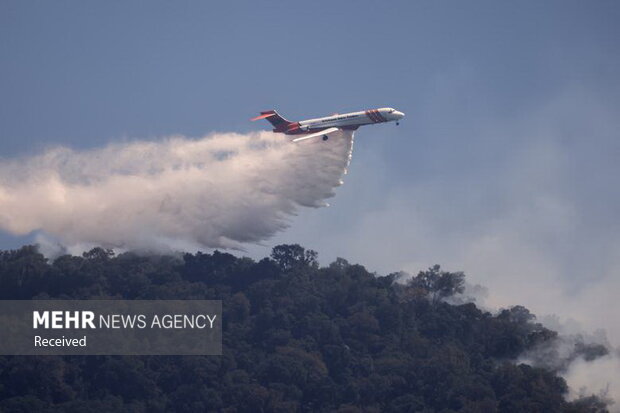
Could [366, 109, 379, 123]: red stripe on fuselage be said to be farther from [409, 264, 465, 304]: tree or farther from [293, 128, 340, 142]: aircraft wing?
[409, 264, 465, 304]: tree

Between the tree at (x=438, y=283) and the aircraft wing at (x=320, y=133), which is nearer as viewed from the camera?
the aircraft wing at (x=320, y=133)

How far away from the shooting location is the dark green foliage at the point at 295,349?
344 ft

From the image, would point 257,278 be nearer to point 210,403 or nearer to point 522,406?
point 210,403

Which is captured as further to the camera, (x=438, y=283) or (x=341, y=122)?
(x=438, y=283)

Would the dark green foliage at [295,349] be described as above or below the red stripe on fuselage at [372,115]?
below

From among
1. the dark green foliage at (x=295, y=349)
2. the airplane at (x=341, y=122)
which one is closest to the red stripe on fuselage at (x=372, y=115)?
the airplane at (x=341, y=122)

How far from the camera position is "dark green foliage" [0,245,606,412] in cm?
10481

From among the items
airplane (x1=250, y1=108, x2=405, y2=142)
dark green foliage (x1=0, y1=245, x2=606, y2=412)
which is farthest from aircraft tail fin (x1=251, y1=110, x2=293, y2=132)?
dark green foliage (x1=0, y1=245, x2=606, y2=412)

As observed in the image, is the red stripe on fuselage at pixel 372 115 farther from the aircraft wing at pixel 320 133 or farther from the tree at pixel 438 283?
the tree at pixel 438 283

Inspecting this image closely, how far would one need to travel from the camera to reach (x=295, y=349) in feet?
383

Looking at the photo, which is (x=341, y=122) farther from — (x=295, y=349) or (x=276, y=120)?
(x=295, y=349)

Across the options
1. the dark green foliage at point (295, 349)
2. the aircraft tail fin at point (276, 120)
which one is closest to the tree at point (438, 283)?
the dark green foliage at point (295, 349)

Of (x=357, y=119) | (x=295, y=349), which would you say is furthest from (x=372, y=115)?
(x=295, y=349)

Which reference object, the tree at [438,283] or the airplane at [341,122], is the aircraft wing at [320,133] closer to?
the airplane at [341,122]
